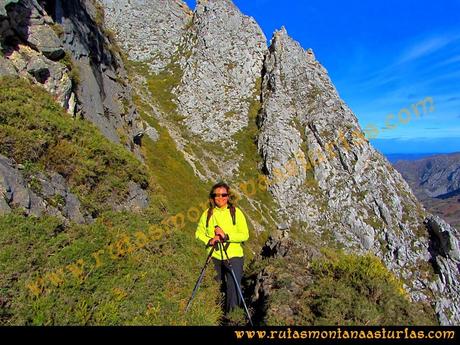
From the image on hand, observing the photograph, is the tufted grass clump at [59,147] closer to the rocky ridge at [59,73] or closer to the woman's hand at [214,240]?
the rocky ridge at [59,73]

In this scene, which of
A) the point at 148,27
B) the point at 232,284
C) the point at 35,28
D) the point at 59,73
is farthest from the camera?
the point at 148,27

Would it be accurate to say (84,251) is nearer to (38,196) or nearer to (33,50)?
(38,196)

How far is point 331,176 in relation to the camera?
55.2m

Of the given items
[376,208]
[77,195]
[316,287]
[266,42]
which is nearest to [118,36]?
[266,42]

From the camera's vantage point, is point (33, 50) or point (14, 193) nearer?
point (14, 193)

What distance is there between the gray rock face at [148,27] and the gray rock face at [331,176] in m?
22.7

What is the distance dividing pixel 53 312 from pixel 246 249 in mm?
30666

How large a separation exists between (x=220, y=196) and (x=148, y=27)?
72.2 metres

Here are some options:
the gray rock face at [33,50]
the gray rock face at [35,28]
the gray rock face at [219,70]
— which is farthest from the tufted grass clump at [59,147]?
the gray rock face at [219,70]

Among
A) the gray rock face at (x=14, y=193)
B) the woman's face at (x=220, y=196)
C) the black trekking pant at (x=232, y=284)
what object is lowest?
the black trekking pant at (x=232, y=284)

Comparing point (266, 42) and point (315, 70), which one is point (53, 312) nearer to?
point (315, 70)

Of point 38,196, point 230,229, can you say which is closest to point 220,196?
point 230,229

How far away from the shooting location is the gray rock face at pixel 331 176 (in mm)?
48938

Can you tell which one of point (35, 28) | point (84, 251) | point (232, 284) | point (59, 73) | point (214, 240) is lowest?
point (232, 284)
